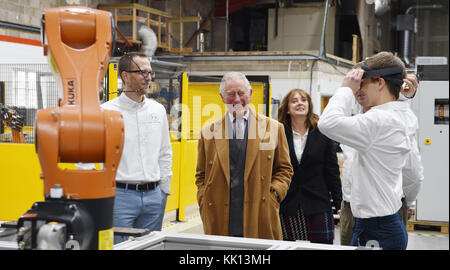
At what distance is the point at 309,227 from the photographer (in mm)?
3607

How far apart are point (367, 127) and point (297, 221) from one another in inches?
59.0

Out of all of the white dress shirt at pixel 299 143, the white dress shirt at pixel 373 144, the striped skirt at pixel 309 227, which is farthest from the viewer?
the white dress shirt at pixel 299 143

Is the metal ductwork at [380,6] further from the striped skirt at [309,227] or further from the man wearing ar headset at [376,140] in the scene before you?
the man wearing ar headset at [376,140]

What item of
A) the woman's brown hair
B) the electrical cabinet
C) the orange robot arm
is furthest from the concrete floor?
the orange robot arm

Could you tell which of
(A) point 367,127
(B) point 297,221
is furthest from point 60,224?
(B) point 297,221

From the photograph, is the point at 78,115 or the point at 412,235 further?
the point at 412,235

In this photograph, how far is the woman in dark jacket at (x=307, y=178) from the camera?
360cm

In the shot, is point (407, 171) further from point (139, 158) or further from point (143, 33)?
point (143, 33)

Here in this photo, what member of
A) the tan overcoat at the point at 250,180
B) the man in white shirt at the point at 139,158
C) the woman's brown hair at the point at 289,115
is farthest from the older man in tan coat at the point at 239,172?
the woman's brown hair at the point at 289,115

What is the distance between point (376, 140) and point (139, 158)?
1606 mm

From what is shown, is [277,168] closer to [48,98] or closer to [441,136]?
[48,98]

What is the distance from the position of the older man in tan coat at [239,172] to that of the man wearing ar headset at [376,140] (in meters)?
0.79

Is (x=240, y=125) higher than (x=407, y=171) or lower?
higher

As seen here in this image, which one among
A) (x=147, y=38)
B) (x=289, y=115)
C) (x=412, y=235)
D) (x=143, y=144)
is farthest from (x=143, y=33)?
(x=143, y=144)
